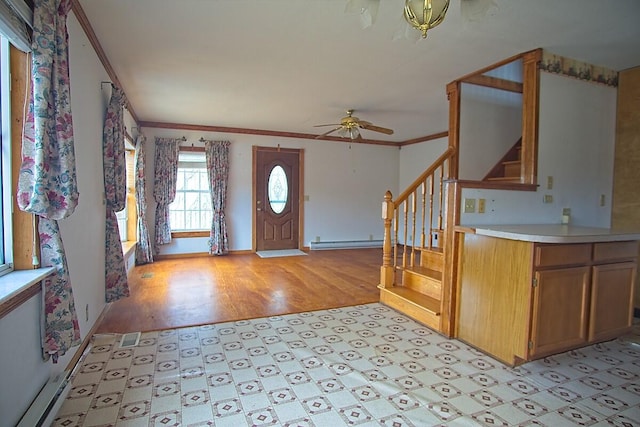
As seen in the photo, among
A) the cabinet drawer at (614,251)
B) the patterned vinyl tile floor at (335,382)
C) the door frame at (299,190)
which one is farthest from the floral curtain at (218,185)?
the cabinet drawer at (614,251)

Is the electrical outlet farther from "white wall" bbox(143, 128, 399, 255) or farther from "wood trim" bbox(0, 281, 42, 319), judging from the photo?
"white wall" bbox(143, 128, 399, 255)

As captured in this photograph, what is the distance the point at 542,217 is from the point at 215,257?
5.14 m

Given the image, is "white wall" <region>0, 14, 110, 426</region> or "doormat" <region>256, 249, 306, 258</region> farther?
"doormat" <region>256, 249, 306, 258</region>

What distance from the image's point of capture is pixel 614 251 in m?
2.58

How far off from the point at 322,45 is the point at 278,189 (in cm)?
430

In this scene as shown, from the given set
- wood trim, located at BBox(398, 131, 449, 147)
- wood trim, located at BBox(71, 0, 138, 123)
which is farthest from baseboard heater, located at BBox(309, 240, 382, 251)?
wood trim, located at BBox(71, 0, 138, 123)

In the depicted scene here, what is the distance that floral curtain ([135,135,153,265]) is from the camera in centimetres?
537

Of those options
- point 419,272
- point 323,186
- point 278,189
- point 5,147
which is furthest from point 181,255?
point 5,147

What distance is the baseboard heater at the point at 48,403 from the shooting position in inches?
61.5

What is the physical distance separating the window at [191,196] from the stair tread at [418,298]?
4208 millimetres

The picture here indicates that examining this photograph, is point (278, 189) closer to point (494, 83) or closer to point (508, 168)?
point (508, 168)

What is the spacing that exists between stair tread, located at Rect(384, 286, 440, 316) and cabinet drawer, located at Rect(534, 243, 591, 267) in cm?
99

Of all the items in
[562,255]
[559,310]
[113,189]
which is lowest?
[559,310]

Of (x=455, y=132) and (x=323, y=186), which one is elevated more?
(x=455, y=132)
